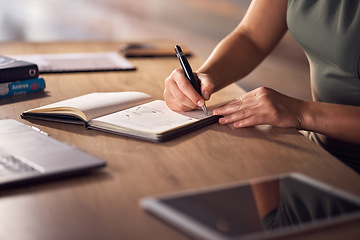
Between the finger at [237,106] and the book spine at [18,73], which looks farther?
the book spine at [18,73]

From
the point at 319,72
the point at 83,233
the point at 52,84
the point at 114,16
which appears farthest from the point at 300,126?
the point at 114,16

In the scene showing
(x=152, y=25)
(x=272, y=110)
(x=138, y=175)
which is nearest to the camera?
(x=138, y=175)

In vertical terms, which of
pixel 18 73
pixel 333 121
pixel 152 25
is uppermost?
pixel 18 73

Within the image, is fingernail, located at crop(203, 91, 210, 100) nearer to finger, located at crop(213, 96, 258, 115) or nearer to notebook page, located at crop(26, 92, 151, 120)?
finger, located at crop(213, 96, 258, 115)

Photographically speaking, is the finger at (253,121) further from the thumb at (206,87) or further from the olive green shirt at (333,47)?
the olive green shirt at (333,47)

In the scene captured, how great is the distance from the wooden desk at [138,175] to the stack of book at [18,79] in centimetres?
5

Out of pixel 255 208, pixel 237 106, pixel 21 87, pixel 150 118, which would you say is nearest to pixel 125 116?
pixel 150 118

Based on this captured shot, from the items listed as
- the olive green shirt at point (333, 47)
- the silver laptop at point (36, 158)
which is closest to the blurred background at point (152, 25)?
the olive green shirt at point (333, 47)

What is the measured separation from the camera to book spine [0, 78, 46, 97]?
134 centimetres

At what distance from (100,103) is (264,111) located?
40 centimetres

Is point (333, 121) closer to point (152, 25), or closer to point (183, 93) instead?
point (183, 93)

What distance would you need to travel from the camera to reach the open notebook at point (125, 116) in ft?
3.44

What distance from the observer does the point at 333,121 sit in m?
1.15

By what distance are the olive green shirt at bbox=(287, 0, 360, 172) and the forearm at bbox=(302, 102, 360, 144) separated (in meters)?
0.26
